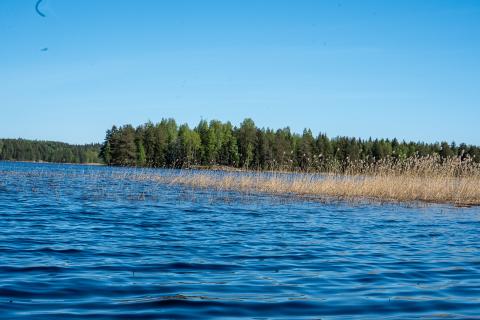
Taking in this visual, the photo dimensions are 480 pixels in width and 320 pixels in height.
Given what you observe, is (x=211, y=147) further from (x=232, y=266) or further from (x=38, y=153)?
(x=232, y=266)

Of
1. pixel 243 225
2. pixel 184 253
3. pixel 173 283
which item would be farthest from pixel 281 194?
pixel 173 283

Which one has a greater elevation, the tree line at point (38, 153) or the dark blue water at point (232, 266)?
the tree line at point (38, 153)

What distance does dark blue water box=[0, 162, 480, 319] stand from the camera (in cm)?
551

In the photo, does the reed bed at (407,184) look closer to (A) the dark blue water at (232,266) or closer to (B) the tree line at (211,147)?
(A) the dark blue water at (232,266)

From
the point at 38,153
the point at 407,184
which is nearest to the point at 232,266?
the point at 407,184

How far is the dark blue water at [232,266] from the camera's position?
5508mm

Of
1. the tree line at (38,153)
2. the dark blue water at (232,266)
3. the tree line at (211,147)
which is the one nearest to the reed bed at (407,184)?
the dark blue water at (232,266)

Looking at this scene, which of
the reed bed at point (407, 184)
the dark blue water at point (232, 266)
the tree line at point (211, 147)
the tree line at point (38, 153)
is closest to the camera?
the dark blue water at point (232, 266)

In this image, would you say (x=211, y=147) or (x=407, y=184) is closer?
(x=407, y=184)

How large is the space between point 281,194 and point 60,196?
32.2ft

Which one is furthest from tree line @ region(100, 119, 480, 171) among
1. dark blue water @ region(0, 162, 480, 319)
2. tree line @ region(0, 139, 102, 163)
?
dark blue water @ region(0, 162, 480, 319)

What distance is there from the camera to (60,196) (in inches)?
794

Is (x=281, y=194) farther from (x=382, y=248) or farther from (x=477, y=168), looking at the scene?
(x=382, y=248)

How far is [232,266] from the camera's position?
7.68 metres
